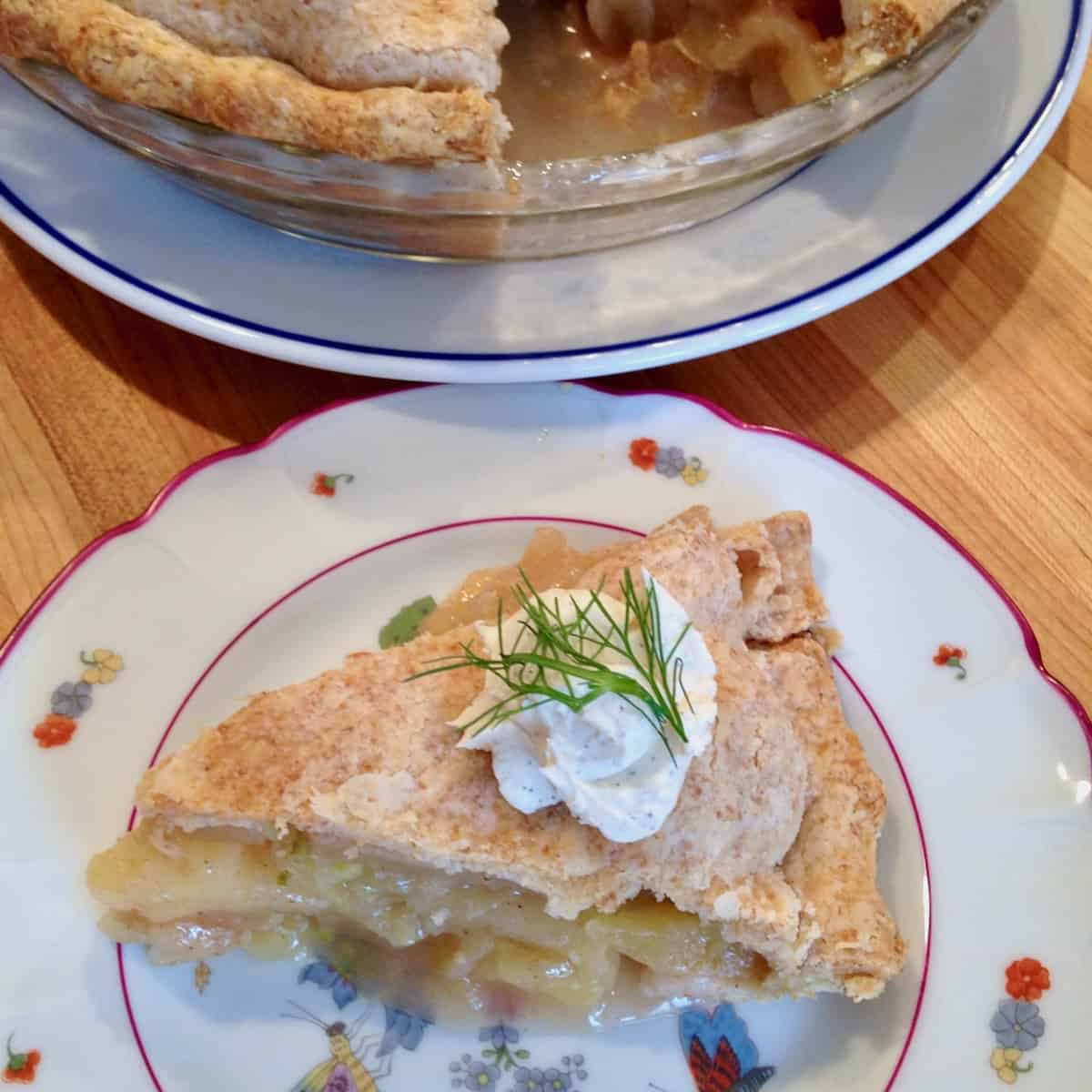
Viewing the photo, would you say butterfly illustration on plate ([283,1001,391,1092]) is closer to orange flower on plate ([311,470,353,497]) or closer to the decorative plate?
orange flower on plate ([311,470,353,497])

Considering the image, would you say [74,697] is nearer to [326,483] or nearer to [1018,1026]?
[326,483]

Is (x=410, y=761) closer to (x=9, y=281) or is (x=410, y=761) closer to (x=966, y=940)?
(x=966, y=940)

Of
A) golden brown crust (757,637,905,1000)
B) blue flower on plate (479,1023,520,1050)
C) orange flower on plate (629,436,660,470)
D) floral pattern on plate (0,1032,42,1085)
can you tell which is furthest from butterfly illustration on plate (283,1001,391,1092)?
orange flower on plate (629,436,660,470)

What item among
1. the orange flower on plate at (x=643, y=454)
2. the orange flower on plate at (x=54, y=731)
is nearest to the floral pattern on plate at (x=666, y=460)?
the orange flower on plate at (x=643, y=454)

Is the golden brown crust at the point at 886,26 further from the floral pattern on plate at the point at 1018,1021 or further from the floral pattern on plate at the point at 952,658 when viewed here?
the floral pattern on plate at the point at 1018,1021

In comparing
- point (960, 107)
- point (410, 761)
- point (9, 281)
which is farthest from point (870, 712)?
point (9, 281)

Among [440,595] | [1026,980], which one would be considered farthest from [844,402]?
[1026,980]
